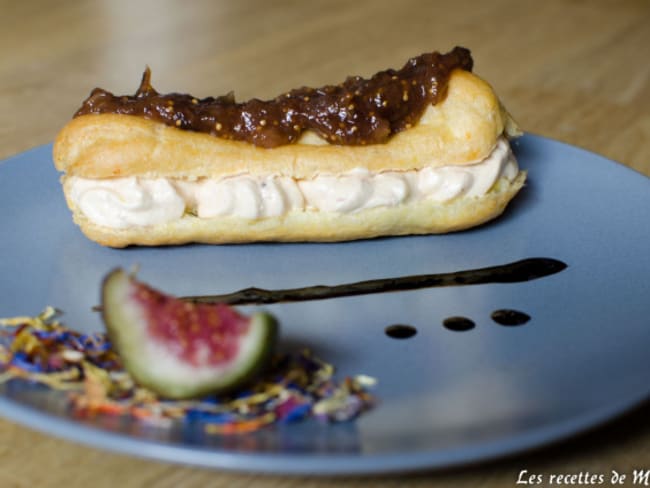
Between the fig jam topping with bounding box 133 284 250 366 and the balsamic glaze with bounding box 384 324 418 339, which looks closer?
the fig jam topping with bounding box 133 284 250 366

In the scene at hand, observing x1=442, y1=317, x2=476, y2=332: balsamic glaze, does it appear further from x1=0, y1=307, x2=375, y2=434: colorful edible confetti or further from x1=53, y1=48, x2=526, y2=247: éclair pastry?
x1=53, y1=48, x2=526, y2=247: éclair pastry

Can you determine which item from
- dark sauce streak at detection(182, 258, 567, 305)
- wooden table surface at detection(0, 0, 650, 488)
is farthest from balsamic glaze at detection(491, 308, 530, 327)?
wooden table surface at detection(0, 0, 650, 488)

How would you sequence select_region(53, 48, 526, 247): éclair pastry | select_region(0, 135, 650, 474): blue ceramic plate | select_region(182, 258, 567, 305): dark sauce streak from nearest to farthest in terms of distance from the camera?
select_region(0, 135, 650, 474): blue ceramic plate < select_region(182, 258, 567, 305): dark sauce streak < select_region(53, 48, 526, 247): éclair pastry

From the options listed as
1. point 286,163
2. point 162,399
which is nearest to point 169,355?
point 162,399

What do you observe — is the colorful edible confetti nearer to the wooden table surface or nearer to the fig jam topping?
the fig jam topping

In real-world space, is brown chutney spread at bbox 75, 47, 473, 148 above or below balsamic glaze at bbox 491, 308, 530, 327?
above

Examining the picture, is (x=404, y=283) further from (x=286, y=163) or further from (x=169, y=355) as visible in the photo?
(x=169, y=355)

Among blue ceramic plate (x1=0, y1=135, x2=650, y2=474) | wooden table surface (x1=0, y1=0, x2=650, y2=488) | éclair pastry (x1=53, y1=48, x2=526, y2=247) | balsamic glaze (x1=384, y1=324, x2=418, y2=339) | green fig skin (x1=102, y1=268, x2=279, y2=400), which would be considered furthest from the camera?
wooden table surface (x1=0, y1=0, x2=650, y2=488)

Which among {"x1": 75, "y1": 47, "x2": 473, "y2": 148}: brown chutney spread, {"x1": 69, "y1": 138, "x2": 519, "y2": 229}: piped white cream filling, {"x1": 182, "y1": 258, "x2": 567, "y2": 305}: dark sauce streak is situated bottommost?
{"x1": 182, "y1": 258, "x2": 567, "y2": 305}: dark sauce streak
